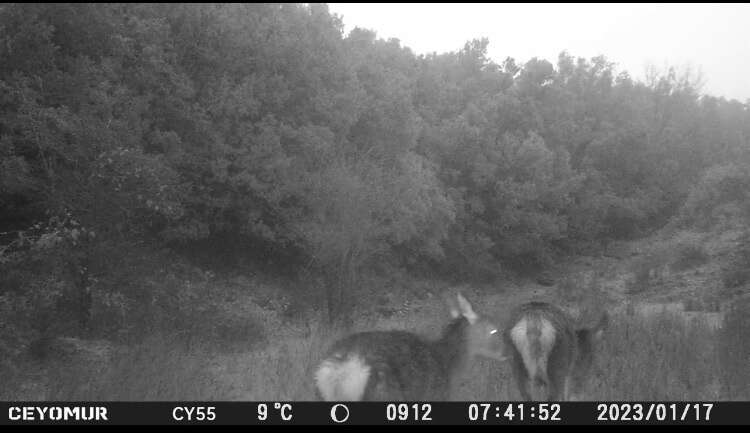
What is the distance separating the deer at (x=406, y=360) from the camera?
465 centimetres

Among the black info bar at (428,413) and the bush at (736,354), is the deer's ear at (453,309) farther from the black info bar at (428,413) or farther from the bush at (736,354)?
the bush at (736,354)

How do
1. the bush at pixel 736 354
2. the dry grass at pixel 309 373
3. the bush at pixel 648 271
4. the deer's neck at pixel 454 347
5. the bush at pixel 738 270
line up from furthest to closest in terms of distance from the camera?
the bush at pixel 648 271, the bush at pixel 738 270, the bush at pixel 736 354, the dry grass at pixel 309 373, the deer's neck at pixel 454 347

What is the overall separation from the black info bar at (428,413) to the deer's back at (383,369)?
17 centimetres

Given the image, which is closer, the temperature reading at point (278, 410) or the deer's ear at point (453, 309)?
the temperature reading at point (278, 410)

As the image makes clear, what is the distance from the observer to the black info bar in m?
5.16

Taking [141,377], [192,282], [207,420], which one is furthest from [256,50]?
[207,420]

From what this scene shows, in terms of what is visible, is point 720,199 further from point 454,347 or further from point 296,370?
point 454,347

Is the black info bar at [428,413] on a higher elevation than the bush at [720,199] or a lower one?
lower

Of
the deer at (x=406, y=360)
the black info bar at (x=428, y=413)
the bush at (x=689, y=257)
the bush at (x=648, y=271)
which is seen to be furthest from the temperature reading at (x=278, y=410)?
the bush at (x=689, y=257)

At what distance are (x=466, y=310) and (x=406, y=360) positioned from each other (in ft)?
2.41

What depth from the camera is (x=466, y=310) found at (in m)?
5.47

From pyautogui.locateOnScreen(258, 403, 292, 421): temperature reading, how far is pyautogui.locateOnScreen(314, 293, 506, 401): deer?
0.56 metres

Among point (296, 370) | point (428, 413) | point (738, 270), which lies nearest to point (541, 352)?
point (428, 413)

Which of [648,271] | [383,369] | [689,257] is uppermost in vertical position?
[689,257]
